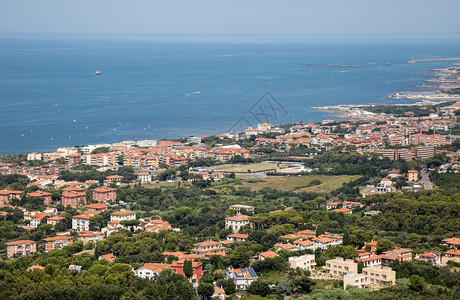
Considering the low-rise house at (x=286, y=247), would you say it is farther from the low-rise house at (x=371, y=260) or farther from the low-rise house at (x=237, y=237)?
the low-rise house at (x=371, y=260)

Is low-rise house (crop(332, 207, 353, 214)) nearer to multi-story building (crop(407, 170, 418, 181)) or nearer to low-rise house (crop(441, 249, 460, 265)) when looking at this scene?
multi-story building (crop(407, 170, 418, 181))

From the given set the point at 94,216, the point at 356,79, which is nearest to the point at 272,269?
the point at 94,216

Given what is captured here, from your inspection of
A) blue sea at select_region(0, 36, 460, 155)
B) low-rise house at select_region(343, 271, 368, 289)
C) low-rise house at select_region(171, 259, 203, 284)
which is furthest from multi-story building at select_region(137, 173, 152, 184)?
low-rise house at select_region(343, 271, 368, 289)

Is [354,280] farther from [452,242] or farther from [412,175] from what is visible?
[412,175]

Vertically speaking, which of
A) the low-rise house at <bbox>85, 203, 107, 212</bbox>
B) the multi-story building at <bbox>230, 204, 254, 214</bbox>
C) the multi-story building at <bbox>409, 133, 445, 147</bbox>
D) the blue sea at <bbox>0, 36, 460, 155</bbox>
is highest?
the multi-story building at <bbox>409, 133, 445, 147</bbox>

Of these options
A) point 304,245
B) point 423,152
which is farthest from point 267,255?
point 423,152

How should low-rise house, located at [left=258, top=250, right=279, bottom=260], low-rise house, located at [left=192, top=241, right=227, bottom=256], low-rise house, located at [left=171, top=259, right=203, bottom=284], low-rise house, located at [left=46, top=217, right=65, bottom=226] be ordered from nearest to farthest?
low-rise house, located at [left=171, top=259, right=203, bottom=284]
low-rise house, located at [left=258, top=250, right=279, bottom=260]
low-rise house, located at [left=192, top=241, right=227, bottom=256]
low-rise house, located at [left=46, top=217, right=65, bottom=226]
